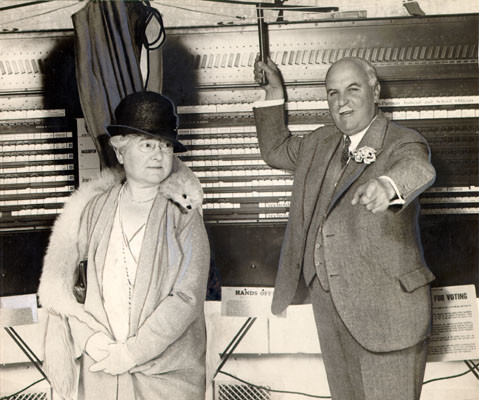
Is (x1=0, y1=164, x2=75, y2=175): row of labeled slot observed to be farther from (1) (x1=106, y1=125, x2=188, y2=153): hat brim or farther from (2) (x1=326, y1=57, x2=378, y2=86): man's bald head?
(2) (x1=326, y1=57, x2=378, y2=86): man's bald head

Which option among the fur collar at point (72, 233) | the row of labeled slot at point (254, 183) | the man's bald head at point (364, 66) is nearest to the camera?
the man's bald head at point (364, 66)

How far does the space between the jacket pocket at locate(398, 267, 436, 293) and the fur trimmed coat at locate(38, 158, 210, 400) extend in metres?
0.88

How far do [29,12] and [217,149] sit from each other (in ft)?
3.81

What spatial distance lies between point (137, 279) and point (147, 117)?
720 mm

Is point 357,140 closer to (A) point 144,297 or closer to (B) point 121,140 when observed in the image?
(B) point 121,140

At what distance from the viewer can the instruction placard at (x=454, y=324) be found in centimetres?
312

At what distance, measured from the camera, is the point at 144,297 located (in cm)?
297

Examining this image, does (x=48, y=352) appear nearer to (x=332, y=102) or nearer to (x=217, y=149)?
(x=217, y=149)

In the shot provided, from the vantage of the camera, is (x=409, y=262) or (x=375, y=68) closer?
(x=409, y=262)

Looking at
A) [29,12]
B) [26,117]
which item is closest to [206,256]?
[26,117]

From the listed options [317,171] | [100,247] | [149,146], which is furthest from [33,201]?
[317,171]

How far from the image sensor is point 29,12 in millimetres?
3297

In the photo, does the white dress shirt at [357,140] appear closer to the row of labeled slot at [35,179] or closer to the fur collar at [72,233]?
the fur collar at [72,233]

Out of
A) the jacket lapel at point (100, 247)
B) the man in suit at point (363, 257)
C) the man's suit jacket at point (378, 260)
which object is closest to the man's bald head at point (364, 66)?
the man in suit at point (363, 257)
